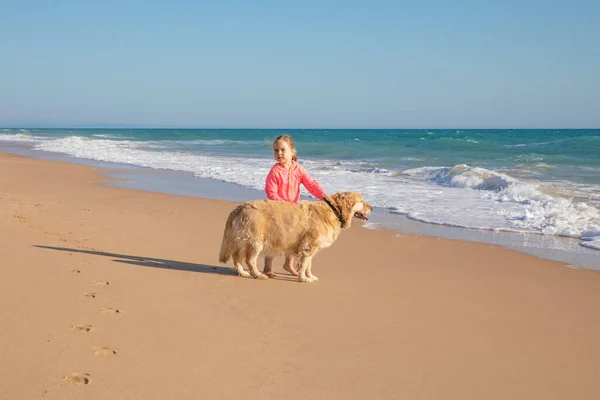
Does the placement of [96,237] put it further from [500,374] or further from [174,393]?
[500,374]

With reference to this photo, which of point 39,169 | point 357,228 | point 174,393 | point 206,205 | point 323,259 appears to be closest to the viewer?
point 174,393

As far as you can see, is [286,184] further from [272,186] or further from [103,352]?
[103,352]

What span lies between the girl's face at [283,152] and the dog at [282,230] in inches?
25.3

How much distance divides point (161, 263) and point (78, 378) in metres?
3.34

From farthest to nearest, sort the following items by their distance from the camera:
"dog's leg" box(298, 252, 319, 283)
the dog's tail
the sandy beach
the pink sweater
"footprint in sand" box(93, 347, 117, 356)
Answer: the pink sweater → the dog's tail → "dog's leg" box(298, 252, 319, 283) → "footprint in sand" box(93, 347, 117, 356) → the sandy beach

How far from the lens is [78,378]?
358 centimetres

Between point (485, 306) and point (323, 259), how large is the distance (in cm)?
258

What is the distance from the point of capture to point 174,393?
11.5 ft

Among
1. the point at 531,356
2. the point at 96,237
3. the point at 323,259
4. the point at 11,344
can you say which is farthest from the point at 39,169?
the point at 531,356

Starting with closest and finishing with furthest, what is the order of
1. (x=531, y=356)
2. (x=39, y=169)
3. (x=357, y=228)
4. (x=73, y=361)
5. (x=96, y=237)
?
(x=73, y=361)
(x=531, y=356)
(x=96, y=237)
(x=357, y=228)
(x=39, y=169)

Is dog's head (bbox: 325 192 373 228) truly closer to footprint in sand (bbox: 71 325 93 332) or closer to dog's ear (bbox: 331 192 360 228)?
dog's ear (bbox: 331 192 360 228)

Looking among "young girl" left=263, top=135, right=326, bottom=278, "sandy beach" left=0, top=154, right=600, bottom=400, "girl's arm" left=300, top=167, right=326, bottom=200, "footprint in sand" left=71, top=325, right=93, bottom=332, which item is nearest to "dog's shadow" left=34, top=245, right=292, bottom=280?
"sandy beach" left=0, top=154, right=600, bottom=400

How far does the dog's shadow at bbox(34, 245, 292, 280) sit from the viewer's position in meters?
6.70

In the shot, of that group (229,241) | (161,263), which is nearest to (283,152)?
(229,241)
